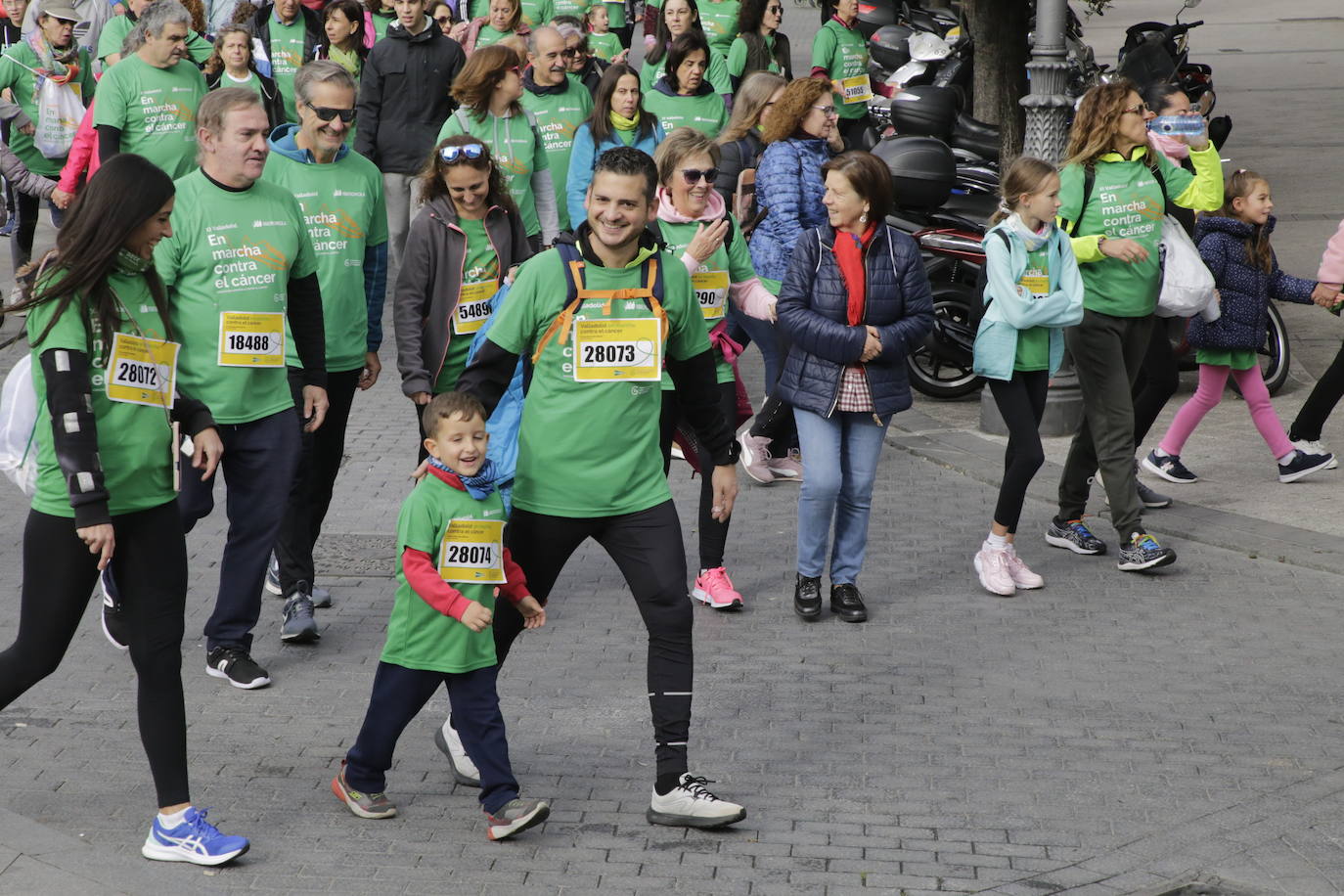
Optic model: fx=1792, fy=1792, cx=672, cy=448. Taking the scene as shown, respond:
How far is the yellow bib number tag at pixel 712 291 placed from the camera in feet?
22.9

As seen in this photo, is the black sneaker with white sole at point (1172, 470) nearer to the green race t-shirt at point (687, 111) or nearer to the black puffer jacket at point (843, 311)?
the black puffer jacket at point (843, 311)

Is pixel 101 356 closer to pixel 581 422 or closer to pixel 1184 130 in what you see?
pixel 581 422

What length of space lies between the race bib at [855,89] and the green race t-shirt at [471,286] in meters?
8.11

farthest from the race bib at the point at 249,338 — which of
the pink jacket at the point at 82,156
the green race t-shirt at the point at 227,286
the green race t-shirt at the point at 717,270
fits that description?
the pink jacket at the point at 82,156

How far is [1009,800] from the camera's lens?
207 inches

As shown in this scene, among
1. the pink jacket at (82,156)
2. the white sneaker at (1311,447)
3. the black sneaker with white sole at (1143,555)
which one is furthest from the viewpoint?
the white sneaker at (1311,447)

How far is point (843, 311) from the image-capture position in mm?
6766

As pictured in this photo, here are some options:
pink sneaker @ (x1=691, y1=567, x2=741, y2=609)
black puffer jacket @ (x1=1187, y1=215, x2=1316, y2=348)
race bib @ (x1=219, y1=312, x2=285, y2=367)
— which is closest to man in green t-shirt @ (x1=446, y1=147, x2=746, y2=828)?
race bib @ (x1=219, y1=312, x2=285, y2=367)

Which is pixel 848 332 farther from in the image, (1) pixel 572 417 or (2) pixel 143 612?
(2) pixel 143 612

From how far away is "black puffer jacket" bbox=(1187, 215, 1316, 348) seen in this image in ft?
28.4

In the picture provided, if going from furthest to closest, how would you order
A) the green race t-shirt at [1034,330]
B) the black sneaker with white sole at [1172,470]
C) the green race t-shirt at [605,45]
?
the green race t-shirt at [605,45] → the black sneaker with white sole at [1172,470] → the green race t-shirt at [1034,330]

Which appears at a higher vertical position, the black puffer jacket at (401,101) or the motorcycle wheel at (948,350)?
the black puffer jacket at (401,101)

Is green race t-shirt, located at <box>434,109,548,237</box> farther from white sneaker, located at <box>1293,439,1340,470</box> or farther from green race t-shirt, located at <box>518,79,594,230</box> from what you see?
white sneaker, located at <box>1293,439,1340,470</box>

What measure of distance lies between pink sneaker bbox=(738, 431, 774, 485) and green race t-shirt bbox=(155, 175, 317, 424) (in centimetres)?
347
